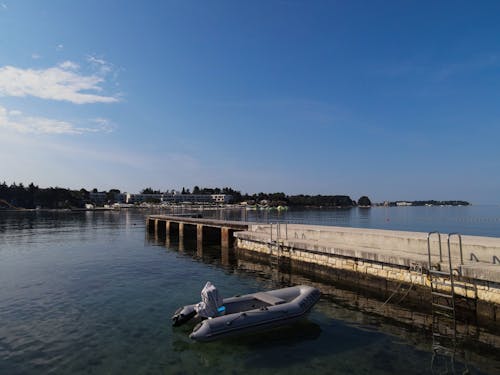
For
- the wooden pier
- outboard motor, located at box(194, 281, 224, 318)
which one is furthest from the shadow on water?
the wooden pier

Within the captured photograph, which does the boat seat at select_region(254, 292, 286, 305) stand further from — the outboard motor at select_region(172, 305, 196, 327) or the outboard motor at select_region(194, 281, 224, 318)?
the outboard motor at select_region(172, 305, 196, 327)

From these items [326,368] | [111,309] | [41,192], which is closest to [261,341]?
[326,368]

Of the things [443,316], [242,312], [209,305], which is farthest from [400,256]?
[209,305]

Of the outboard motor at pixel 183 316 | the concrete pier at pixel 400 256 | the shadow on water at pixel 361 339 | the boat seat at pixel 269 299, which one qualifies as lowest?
the shadow on water at pixel 361 339

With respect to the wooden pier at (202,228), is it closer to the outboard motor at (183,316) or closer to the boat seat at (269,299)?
the boat seat at (269,299)

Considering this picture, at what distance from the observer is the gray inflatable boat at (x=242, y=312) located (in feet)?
33.6

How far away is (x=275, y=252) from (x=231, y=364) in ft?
48.4

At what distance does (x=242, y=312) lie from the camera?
35.9 feet

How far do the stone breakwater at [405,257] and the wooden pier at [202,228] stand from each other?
8.43 meters

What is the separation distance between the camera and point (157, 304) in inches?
571

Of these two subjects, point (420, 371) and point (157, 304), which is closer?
point (420, 371)

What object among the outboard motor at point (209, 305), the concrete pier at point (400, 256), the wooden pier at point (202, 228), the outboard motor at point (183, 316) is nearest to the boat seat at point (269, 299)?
the outboard motor at point (209, 305)

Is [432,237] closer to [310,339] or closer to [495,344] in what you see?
[495,344]

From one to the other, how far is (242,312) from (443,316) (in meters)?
8.23
